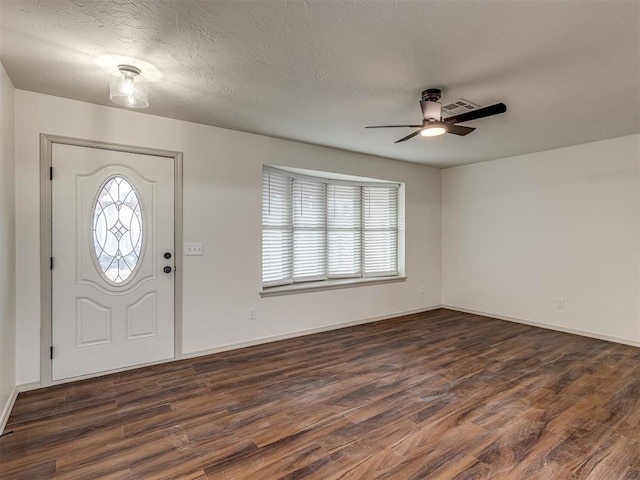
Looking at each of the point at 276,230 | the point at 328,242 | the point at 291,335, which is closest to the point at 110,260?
the point at 276,230

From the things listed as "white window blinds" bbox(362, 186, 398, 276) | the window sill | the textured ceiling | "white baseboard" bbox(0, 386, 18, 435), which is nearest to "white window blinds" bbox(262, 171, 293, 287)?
the window sill

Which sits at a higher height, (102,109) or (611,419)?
(102,109)

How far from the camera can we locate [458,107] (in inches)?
Answer: 123

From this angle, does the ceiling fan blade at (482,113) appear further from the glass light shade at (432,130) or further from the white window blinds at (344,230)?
the white window blinds at (344,230)

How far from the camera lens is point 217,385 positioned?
116 inches

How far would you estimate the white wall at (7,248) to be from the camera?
2387mm

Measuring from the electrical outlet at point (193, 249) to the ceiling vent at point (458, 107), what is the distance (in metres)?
2.85

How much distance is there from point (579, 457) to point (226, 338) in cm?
322

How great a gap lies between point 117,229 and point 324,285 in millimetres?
2605

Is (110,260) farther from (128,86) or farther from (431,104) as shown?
(431,104)

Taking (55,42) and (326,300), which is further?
(326,300)

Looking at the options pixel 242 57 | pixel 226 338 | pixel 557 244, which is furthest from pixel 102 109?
pixel 557 244

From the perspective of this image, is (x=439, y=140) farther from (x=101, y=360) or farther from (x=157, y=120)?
(x=101, y=360)

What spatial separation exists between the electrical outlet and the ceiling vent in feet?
9.34
